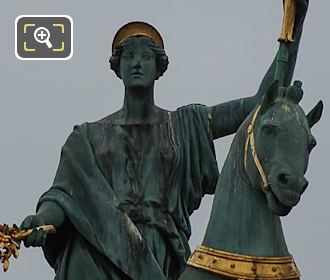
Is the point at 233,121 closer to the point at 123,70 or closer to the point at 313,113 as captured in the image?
the point at 123,70

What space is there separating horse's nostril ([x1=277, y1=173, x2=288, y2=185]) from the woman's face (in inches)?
97.5

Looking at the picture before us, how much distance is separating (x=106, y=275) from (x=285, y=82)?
1737 mm

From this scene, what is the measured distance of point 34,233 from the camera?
924cm

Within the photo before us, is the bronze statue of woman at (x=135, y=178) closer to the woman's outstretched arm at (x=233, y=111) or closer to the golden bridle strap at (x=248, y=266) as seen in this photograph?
the woman's outstretched arm at (x=233, y=111)

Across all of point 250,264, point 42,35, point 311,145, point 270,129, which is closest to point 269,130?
point 270,129

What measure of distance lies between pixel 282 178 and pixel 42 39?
6050 mm

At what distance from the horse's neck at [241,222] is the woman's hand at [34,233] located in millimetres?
1530

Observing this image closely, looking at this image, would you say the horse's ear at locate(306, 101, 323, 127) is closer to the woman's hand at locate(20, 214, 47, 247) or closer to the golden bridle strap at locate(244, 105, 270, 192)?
the golden bridle strap at locate(244, 105, 270, 192)

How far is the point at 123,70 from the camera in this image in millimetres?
10094

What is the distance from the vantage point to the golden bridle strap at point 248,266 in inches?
309

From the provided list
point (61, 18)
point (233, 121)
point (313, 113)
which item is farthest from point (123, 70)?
point (61, 18)

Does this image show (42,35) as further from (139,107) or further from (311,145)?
(311,145)

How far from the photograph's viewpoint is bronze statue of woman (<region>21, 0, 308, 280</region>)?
980 centimetres

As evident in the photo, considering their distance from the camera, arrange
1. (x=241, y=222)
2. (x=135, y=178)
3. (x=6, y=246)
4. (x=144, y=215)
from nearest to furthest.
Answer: (x=241, y=222)
(x=6, y=246)
(x=144, y=215)
(x=135, y=178)
